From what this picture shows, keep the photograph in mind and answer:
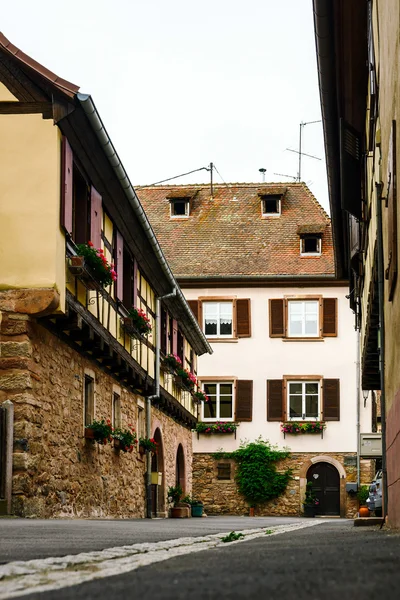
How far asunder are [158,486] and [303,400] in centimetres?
1250

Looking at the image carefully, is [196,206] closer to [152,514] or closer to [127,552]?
[152,514]

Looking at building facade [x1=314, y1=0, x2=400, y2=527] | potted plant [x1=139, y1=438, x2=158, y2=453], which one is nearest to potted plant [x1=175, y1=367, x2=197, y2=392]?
potted plant [x1=139, y1=438, x2=158, y2=453]

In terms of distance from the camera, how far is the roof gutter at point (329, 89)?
1418 cm

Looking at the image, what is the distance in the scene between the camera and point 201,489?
3872cm

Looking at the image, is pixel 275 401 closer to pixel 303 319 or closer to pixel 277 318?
pixel 277 318

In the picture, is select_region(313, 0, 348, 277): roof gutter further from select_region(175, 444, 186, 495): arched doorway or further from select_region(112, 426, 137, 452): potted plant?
select_region(175, 444, 186, 495): arched doorway

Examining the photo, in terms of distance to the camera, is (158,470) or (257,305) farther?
(257,305)

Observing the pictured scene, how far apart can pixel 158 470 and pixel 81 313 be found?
12127 mm

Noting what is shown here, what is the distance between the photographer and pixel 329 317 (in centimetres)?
3909

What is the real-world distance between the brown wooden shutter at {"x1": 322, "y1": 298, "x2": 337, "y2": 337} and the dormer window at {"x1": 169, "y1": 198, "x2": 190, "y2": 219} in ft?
23.6

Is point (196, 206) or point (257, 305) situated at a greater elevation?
point (196, 206)

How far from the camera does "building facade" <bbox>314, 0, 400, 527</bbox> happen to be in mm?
8922

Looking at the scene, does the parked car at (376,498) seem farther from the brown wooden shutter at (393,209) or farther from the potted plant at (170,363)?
the brown wooden shutter at (393,209)

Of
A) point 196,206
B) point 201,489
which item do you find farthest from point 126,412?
point 196,206
